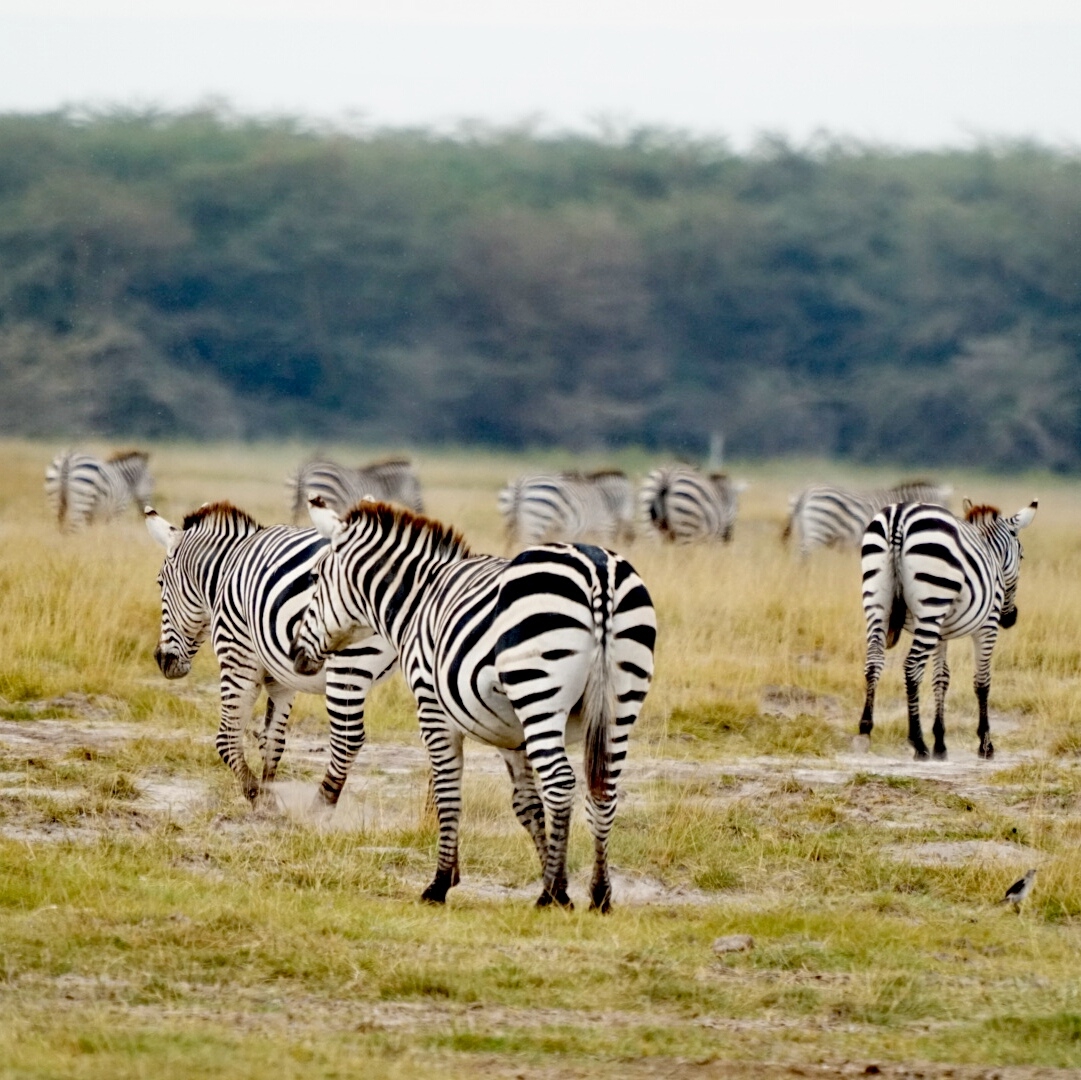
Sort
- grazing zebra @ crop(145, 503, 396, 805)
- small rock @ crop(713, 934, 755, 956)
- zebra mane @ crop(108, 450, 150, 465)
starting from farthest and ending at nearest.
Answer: zebra mane @ crop(108, 450, 150, 465), grazing zebra @ crop(145, 503, 396, 805), small rock @ crop(713, 934, 755, 956)

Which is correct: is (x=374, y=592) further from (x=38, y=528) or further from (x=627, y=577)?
(x=38, y=528)

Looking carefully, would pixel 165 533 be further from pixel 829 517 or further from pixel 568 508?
pixel 568 508

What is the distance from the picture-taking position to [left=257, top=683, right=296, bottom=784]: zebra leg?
870cm

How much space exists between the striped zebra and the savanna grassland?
0.39 meters

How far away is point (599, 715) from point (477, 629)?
1.95ft

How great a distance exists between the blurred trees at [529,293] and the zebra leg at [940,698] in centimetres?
2886

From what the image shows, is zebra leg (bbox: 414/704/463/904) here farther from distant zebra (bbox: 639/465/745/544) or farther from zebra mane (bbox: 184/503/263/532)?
distant zebra (bbox: 639/465/745/544)

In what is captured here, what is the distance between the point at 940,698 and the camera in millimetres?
10789

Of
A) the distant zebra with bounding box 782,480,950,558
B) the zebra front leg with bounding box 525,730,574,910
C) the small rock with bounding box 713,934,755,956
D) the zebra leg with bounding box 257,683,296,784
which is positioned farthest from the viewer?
the distant zebra with bounding box 782,480,950,558

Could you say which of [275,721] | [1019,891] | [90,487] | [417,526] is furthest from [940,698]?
[90,487]

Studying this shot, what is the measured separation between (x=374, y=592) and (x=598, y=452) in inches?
1227

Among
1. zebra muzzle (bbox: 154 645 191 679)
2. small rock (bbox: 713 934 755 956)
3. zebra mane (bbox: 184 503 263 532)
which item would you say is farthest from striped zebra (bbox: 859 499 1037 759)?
small rock (bbox: 713 934 755 956)

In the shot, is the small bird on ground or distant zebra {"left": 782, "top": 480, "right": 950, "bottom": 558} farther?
distant zebra {"left": 782, "top": 480, "right": 950, "bottom": 558}

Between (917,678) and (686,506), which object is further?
(686,506)
